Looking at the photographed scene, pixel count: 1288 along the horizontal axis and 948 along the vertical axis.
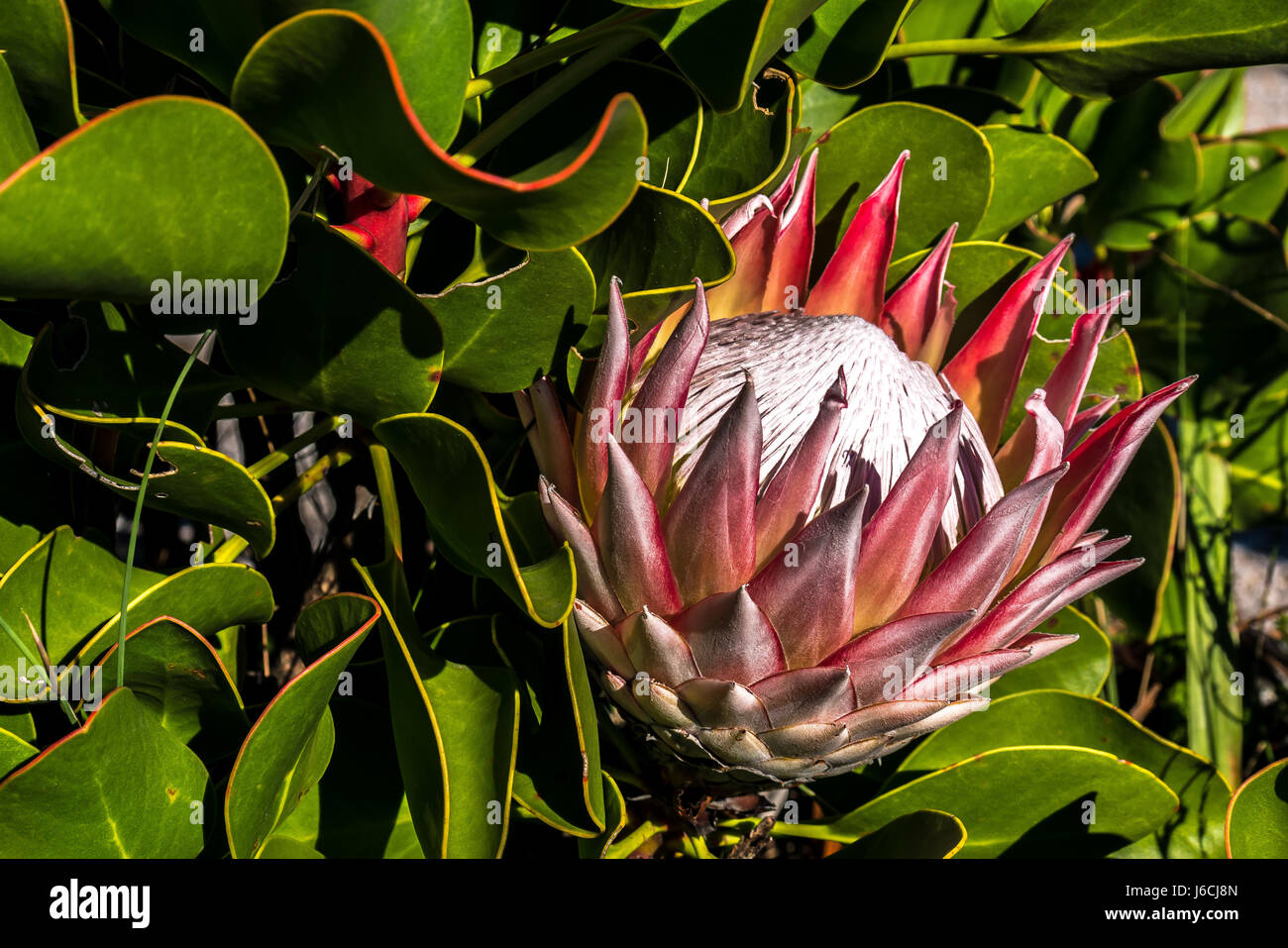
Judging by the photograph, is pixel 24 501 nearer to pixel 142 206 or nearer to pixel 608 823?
pixel 142 206

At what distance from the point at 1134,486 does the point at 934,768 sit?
42 cm

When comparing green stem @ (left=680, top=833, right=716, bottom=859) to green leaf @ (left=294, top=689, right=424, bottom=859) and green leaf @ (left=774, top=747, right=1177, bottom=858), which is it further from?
green leaf @ (left=294, top=689, right=424, bottom=859)

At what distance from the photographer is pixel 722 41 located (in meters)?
0.76

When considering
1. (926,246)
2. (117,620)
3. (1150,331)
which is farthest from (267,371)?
(1150,331)

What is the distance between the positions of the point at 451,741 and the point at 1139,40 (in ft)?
2.83

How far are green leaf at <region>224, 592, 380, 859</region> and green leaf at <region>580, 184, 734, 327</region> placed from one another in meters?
0.32

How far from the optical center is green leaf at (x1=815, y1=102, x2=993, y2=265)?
1.05 m

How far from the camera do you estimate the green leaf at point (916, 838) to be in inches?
35.0

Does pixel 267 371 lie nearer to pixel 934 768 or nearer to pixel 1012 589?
pixel 1012 589

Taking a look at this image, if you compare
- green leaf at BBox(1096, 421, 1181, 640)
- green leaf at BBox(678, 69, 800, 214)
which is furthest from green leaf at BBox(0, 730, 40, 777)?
green leaf at BBox(1096, 421, 1181, 640)

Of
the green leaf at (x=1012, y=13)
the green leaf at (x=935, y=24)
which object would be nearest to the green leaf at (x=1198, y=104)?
the green leaf at (x=935, y=24)

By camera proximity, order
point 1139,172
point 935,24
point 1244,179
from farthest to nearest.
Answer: point 1244,179 < point 1139,172 < point 935,24

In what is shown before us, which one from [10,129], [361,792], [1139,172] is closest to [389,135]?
[10,129]
